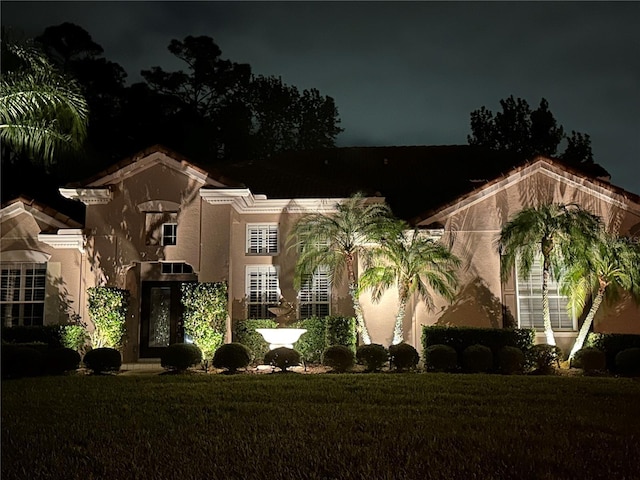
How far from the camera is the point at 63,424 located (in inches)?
374

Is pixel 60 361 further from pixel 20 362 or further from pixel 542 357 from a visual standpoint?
pixel 542 357

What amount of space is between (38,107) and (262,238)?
6.78 meters

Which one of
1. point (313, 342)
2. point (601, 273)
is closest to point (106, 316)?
point (313, 342)

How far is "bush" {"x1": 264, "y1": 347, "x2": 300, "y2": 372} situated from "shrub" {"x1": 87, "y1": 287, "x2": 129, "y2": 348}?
13.5 ft

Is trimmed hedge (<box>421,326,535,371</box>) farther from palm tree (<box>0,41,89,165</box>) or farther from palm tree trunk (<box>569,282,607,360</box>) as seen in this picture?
palm tree (<box>0,41,89,165</box>)

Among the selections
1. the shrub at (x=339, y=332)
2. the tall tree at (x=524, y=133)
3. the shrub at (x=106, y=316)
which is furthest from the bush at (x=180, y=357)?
the tall tree at (x=524, y=133)

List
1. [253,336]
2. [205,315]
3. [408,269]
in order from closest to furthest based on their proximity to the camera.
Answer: [205,315], [408,269], [253,336]

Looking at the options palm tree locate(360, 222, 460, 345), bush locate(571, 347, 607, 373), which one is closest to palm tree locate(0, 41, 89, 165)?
palm tree locate(360, 222, 460, 345)

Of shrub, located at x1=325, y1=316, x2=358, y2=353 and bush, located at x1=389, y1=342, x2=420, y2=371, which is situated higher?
shrub, located at x1=325, y1=316, x2=358, y2=353

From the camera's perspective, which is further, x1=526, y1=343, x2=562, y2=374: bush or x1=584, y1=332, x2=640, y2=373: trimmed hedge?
x1=584, y1=332, x2=640, y2=373: trimmed hedge

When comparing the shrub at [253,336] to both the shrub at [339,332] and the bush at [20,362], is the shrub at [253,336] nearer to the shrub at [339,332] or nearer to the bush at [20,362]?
the shrub at [339,332]

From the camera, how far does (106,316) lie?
56.7 feet

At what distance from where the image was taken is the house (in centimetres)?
1823

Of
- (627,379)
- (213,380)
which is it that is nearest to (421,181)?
(627,379)
